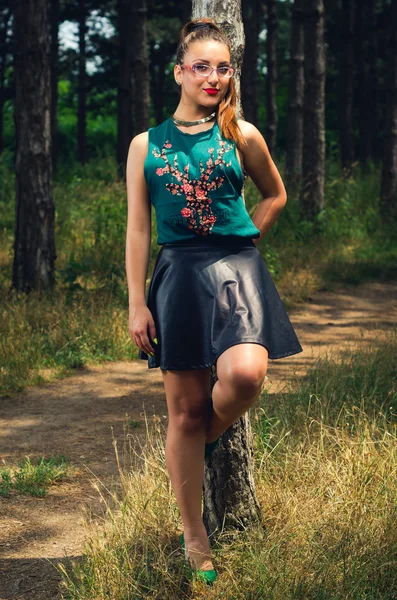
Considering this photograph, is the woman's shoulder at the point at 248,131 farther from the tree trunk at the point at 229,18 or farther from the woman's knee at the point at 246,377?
the woman's knee at the point at 246,377

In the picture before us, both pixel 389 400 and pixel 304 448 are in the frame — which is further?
pixel 389 400

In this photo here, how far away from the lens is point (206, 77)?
3191 mm

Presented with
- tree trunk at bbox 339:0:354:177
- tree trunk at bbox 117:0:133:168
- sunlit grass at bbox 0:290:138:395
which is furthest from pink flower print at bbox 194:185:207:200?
tree trunk at bbox 339:0:354:177

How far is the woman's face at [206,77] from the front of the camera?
3193 mm

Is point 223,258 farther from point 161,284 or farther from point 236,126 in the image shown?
point 236,126

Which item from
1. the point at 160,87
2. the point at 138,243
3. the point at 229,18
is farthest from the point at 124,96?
the point at 138,243

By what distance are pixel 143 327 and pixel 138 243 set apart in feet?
1.15

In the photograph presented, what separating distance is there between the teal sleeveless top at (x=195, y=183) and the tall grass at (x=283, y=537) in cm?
133

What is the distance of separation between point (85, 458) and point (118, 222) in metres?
5.94

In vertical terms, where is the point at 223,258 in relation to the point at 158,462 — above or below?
above

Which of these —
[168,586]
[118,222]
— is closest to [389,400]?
[168,586]

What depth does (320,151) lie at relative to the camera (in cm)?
1425

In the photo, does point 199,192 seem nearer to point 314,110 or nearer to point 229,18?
point 229,18

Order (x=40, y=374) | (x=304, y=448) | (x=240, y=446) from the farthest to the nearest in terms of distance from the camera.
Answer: (x=40, y=374) < (x=304, y=448) < (x=240, y=446)
